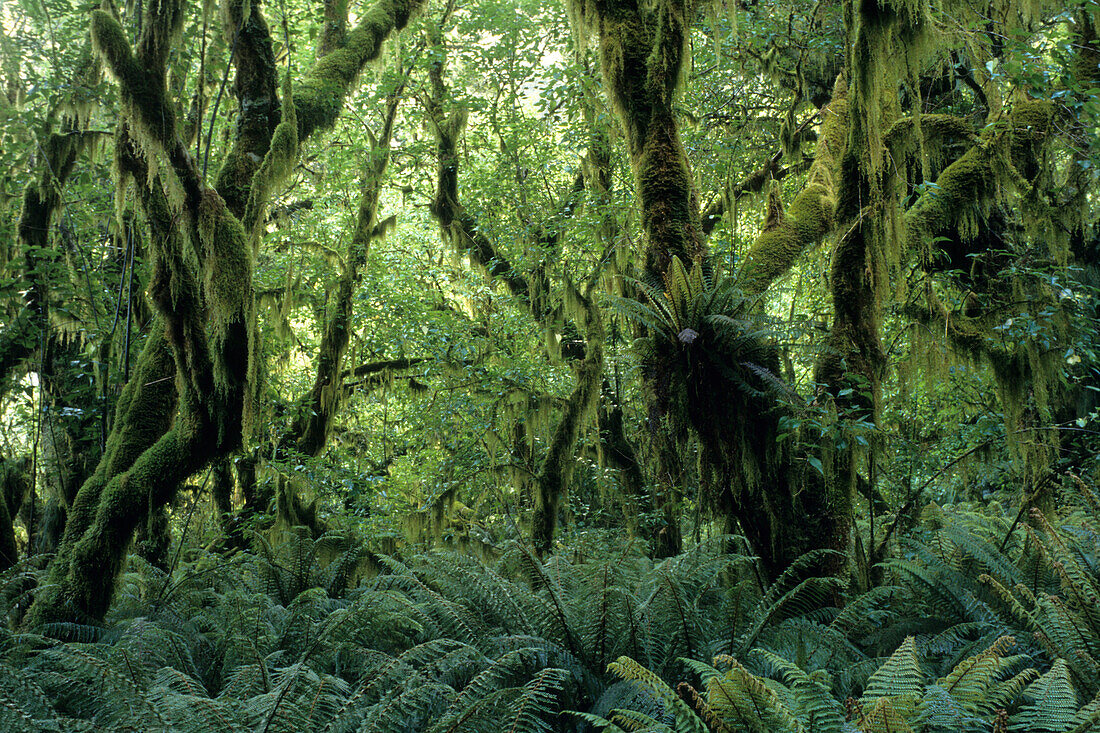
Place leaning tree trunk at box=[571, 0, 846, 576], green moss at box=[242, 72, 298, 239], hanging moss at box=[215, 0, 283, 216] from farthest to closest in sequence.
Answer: hanging moss at box=[215, 0, 283, 216] < green moss at box=[242, 72, 298, 239] < leaning tree trunk at box=[571, 0, 846, 576]

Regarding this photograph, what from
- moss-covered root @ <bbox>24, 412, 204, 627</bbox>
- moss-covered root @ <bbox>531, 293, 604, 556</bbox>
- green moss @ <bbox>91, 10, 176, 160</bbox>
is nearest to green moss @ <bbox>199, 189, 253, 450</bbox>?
moss-covered root @ <bbox>24, 412, 204, 627</bbox>

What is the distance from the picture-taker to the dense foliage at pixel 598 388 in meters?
2.92

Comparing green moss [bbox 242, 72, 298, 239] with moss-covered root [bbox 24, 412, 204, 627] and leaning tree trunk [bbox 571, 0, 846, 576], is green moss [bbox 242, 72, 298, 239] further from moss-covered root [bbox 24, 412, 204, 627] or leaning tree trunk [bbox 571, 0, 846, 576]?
leaning tree trunk [bbox 571, 0, 846, 576]

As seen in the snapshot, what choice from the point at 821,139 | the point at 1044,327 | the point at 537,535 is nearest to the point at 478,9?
the point at 821,139

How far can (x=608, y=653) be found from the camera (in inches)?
130

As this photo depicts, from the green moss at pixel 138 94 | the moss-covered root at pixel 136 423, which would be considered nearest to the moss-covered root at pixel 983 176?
the green moss at pixel 138 94

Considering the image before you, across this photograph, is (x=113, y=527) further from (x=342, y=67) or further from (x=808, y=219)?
(x=808, y=219)

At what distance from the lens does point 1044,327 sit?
4.53m

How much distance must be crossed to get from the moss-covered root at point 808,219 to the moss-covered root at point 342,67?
4373mm

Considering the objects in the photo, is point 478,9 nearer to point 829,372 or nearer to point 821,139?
point 821,139

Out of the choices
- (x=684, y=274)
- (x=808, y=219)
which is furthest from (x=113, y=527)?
(x=808, y=219)

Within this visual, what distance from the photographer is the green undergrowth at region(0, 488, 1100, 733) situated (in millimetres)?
2240

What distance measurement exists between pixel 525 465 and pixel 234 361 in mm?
4628

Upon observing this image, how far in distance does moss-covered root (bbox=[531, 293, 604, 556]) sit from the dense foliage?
0.14 ft
